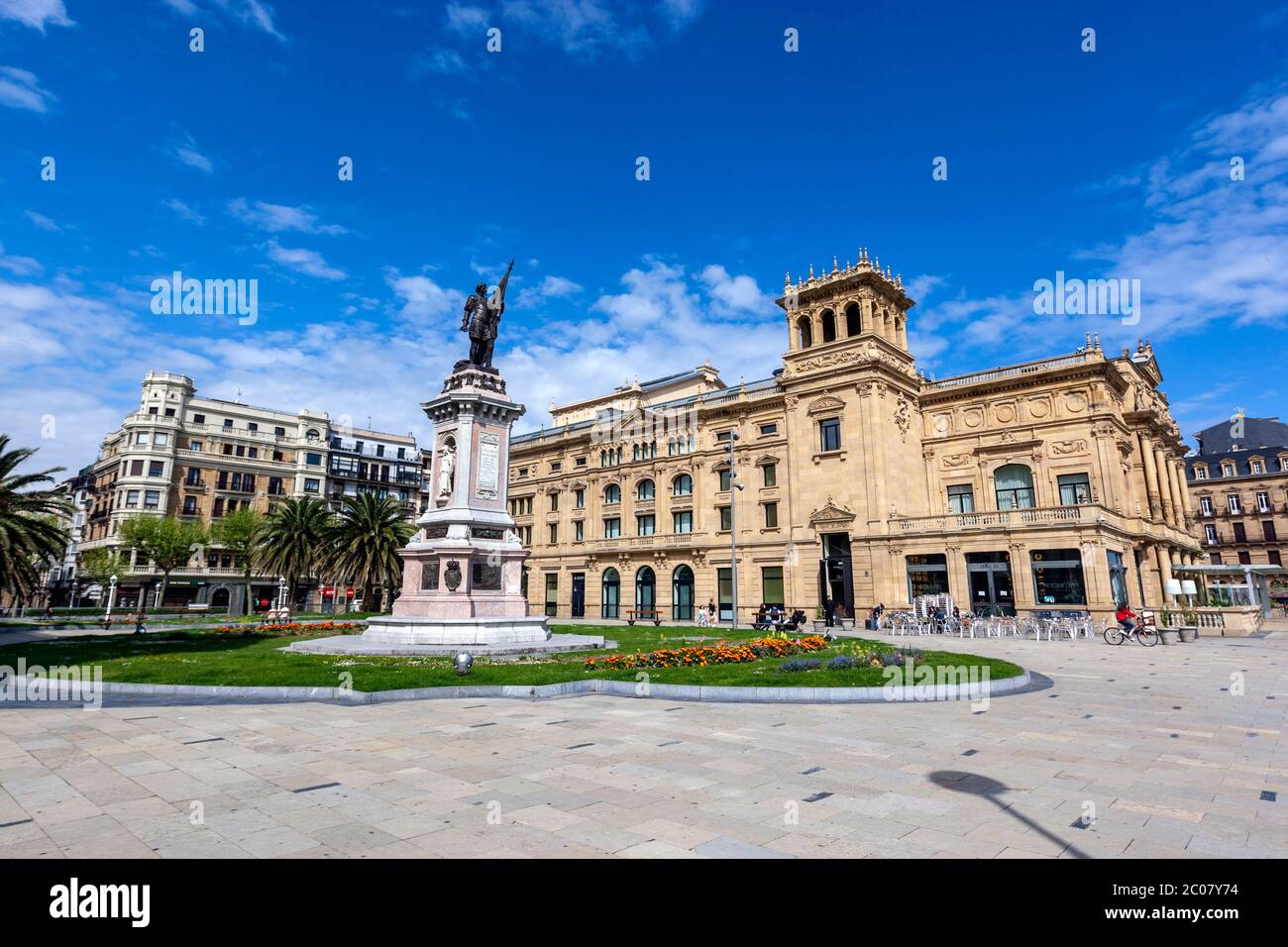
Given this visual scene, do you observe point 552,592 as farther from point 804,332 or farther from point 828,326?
point 828,326

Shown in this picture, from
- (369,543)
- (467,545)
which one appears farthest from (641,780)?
(369,543)

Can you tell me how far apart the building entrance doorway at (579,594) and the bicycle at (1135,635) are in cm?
3970

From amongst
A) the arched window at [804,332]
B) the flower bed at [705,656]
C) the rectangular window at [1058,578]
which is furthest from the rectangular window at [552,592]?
the flower bed at [705,656]

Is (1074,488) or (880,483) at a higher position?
(880,483)

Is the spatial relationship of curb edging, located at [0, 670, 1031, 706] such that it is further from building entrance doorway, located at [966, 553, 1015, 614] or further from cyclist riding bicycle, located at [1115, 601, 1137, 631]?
building entrance doorway, located at [966, 553, 1015, 614]

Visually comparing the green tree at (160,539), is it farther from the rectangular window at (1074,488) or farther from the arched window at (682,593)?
the rectangular window at (1074,488)

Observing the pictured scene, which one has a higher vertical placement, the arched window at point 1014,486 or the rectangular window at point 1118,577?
the arched window at point 1014,486

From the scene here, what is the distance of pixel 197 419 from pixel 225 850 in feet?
252

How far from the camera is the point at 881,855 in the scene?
5.26 meters

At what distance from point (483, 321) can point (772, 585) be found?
2954 cm

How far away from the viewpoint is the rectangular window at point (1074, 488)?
4053 centimetres

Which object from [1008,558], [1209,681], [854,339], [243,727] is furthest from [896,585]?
[243,727]

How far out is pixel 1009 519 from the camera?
38.2 m

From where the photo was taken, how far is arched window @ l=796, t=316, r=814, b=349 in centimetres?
4913
